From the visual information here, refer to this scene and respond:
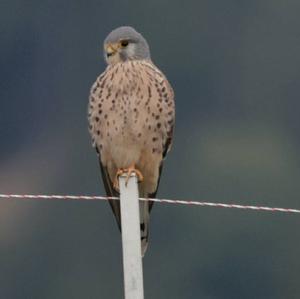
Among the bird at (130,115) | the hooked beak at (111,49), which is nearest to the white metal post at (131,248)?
the bird at (130,115)

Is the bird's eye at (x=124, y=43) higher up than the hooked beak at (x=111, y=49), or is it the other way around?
the bird's eye at (x=124, y=43)

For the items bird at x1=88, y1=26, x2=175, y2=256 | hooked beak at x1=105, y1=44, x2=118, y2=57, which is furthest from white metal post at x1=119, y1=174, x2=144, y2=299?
hooked beak at x1=105, y1=44, x2=118, y2=57

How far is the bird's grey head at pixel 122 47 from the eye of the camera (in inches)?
174

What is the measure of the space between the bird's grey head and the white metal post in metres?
1.59

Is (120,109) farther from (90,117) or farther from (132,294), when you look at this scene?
(132,294)

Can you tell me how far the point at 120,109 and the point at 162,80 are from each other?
0.88 ft

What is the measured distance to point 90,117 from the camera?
4410mm

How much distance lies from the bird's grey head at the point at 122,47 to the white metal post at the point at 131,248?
159 cm

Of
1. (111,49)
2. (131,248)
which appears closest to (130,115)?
(111,49)

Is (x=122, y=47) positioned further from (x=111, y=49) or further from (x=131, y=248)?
(x=131, y=248)

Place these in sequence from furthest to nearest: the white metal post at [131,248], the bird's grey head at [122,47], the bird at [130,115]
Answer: the bird's grey head at [122,47], the bird at [130,115], the white metal post at [131,248]

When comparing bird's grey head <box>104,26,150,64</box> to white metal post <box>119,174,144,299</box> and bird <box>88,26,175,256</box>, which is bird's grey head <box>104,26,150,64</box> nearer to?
bird <box>88,26,175,256</box>

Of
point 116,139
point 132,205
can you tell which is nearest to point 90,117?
point 116,139

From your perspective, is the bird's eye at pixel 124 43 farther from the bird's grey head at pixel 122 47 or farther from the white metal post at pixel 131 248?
the white metal post at pixel 131 248
